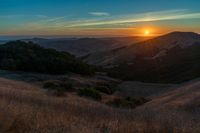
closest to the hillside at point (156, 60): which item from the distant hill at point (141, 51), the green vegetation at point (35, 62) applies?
the distant hill at point (141, 51)

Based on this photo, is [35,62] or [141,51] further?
[141,51]

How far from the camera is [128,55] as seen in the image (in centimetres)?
11331

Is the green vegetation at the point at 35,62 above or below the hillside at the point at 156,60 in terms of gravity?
above

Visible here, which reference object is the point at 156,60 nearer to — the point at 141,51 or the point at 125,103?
the point at 141,51

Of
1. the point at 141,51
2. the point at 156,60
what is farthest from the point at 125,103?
the point at 141,51

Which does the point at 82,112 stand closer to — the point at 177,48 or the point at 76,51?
the point at 177,48

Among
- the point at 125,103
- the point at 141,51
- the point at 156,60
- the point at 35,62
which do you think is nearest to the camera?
the point at 125,103

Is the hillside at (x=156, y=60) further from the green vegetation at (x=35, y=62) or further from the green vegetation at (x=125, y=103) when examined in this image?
the green vegetation at (x=125, y=103)

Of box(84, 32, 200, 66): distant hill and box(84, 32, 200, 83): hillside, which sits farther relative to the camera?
box(84, 32, 200, 66): distant hill

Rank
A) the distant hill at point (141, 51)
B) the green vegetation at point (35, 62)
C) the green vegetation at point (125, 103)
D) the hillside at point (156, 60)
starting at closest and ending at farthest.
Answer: the green vegetation at point (125, 103) → the green vegetation at point (35, 62) → the hillside at point (156, 60) → the distant hill at point (141, 51)

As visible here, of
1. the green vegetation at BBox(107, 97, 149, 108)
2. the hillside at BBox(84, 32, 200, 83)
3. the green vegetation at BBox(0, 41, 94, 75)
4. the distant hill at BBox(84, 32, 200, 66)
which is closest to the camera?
the green vegetation at BBox(107, 97, 149, 108)

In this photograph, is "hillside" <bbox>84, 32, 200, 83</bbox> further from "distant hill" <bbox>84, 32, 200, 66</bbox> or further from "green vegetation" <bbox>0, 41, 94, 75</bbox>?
"green vegetation" <bbox>0, 41, 94, 75</bbox>

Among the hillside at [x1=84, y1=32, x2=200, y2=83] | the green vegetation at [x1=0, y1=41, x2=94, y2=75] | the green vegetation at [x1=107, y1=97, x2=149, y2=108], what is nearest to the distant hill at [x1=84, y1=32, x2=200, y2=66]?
the hillside at [x1=84, y1=32, x2=200, y2=83]

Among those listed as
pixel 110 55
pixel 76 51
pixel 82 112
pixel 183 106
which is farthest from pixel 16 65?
pixel 76 51
